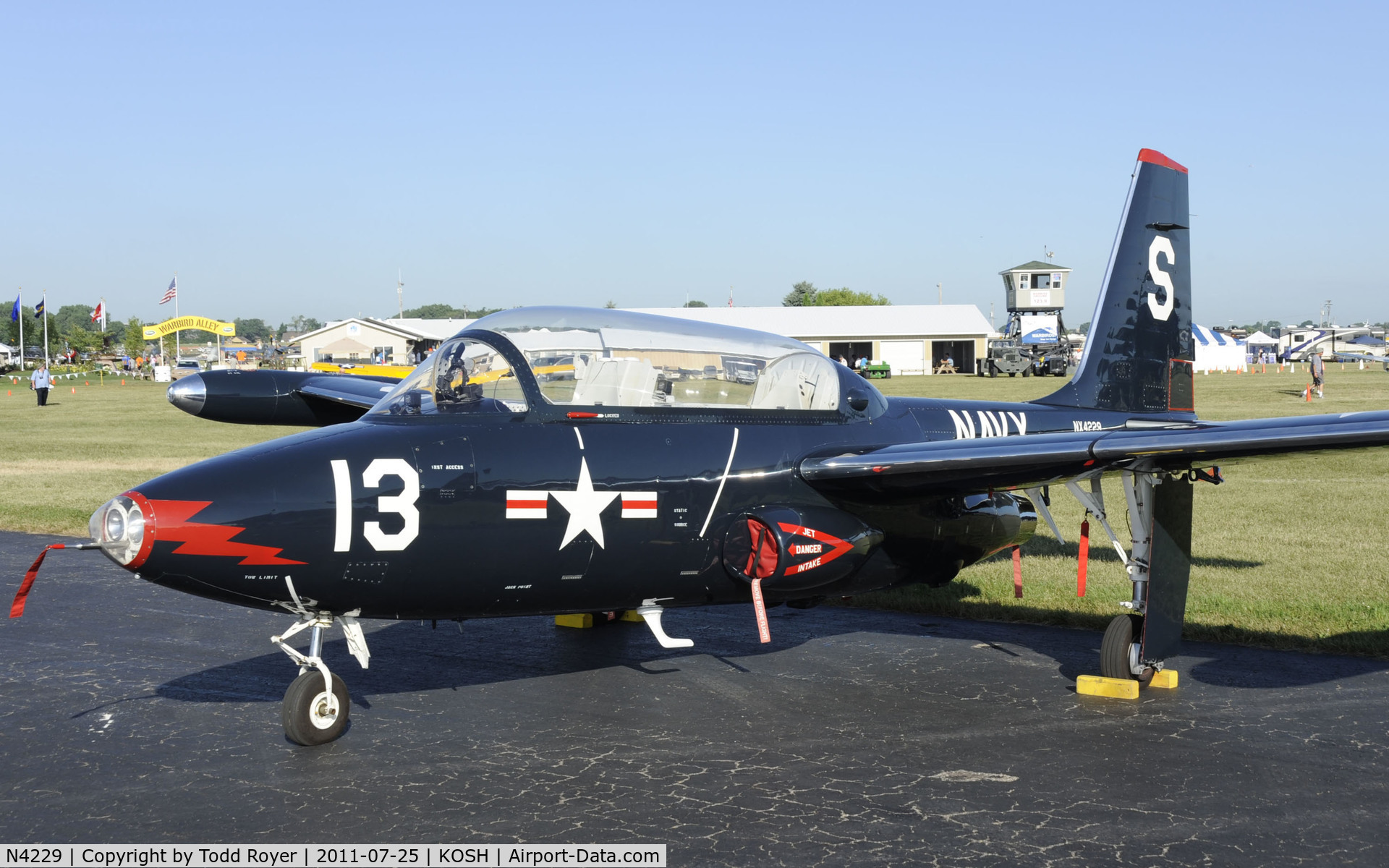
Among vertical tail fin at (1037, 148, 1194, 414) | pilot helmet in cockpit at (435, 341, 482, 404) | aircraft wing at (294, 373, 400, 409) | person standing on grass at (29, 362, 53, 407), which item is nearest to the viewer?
pilot helmet in cockpit at (435, 341, 482, 404)

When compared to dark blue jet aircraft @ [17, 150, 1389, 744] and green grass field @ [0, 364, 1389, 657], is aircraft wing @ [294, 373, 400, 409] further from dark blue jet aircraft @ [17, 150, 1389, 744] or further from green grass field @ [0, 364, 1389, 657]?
green grass field @ [0, 364, 1389, 657]

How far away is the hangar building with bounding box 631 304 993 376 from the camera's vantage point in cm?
9838

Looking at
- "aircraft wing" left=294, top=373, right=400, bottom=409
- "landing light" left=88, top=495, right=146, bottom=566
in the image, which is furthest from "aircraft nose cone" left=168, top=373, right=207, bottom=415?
"landing light" left=88, top=495, right=146, bottom=566

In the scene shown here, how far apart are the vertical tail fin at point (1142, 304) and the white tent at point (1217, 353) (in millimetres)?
93748

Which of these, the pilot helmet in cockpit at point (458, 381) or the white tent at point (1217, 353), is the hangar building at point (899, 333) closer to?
the white tent at point (1217, 353)

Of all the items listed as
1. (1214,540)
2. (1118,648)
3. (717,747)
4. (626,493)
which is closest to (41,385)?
(1214,540)

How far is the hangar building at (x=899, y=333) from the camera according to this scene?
98.4 meters

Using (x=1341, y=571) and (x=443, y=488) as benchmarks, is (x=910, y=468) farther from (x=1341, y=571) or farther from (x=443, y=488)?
(x=1341, y=571)

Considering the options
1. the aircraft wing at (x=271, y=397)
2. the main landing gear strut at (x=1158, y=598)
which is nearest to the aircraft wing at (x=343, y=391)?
the aircraft wing at (x=271, y=397)

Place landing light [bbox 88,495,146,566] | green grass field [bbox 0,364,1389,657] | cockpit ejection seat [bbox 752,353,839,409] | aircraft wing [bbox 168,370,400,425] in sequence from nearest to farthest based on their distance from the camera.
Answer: landing light [bbox 88,495,146,566] < cockpit ejection seat [bbox 752,353,839,409] < green grass field [bbox 0,364,1389,657] < aircraft wing [bbox 168,370,400,425]

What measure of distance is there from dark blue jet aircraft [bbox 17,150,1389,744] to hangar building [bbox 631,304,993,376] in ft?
287

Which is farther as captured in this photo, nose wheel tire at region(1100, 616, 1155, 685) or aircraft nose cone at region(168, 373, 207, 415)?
aircraft nose cone at region(168, 373, 207, 415)

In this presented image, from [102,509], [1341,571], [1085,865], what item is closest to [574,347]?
[102,509]

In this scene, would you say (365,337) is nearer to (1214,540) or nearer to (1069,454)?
(1214,540)
